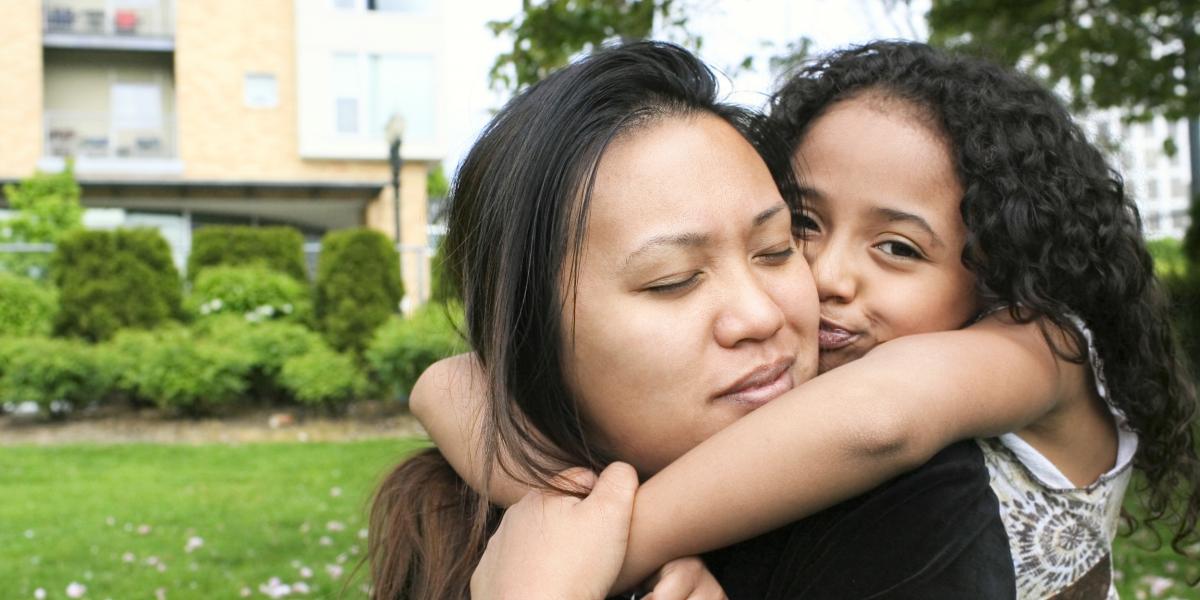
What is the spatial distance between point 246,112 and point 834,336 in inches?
941

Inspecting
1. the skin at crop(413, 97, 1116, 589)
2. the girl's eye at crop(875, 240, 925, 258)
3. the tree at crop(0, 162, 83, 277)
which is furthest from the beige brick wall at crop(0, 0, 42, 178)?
the girl's eye at crop(875, 240, 925, 258)

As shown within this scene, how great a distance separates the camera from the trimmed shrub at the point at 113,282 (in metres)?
13.5

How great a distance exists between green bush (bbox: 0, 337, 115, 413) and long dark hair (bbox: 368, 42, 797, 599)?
37.2ft

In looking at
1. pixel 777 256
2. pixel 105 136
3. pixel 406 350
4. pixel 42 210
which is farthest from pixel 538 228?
pixel 105 136

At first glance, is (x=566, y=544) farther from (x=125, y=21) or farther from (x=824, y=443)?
(x=125, y=21)

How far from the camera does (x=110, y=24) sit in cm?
2459

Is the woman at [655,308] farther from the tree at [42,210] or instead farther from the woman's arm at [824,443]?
the tree at [42,210]

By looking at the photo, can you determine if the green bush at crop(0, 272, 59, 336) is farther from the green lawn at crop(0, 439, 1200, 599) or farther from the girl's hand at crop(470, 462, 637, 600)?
the girl's hand at crop(470, 462, 637, 600)

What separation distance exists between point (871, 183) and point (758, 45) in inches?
226

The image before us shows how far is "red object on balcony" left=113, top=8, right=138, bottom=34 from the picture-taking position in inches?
968

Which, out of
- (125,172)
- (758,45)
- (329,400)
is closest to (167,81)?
(125,172)

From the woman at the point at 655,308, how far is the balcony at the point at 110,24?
2510cm

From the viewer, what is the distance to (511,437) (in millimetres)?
1519

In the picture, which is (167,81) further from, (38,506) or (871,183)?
(871,183)
